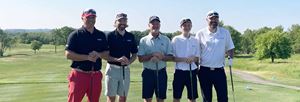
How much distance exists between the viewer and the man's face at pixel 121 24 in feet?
30.3

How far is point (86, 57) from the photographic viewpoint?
8.20 metres

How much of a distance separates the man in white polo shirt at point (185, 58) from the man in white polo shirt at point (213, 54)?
0.60ft

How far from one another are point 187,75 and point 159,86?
0.66 m

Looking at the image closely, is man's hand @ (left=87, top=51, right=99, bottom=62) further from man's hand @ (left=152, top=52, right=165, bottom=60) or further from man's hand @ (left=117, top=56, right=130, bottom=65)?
man's hand @ (left=152, top=52, right=165, bottom=60)

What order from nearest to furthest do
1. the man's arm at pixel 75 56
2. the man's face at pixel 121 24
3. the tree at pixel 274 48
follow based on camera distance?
the man's arm at pixel 75 56 → the man's face at pixel 121 24 → the tree at pixel 274 48

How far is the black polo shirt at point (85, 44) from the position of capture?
26.9 feet

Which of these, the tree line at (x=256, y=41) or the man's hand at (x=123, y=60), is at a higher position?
the tree line at (x=256, y=41)

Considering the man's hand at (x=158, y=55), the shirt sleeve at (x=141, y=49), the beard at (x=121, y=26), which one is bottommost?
the man's hand at (x=158, y=55)

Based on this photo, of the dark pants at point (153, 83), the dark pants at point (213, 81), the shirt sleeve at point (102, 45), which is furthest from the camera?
the dark pants at point (153, 83)

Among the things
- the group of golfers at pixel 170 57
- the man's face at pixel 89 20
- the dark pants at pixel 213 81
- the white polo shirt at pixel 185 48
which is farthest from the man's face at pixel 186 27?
the man's face at pixel 89 20

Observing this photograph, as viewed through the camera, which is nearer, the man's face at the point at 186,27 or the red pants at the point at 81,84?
the red pants at the point at 81,84

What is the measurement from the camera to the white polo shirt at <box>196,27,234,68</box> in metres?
9.32

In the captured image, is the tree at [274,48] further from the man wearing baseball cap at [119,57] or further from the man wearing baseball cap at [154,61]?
the man wearing baseball cap at [119,57]

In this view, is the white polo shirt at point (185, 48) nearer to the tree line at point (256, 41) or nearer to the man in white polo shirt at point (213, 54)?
the man in white polo shirt at point (213, 54)
